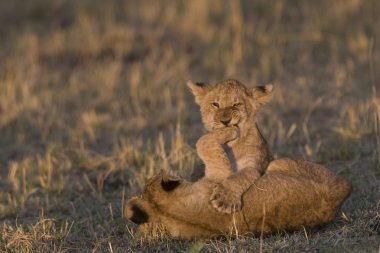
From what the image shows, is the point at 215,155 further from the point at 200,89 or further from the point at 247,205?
the point at 200,89

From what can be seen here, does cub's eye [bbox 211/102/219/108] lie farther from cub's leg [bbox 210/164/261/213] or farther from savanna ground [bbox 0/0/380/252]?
savanna ground [bbox 0/0/380/252]

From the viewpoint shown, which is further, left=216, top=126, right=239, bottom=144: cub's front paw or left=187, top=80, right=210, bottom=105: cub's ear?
left=187, top=80, right=210, bottom=105: cub's ear

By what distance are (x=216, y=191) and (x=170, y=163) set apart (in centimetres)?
230

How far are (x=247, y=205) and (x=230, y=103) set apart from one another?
0.88 metres

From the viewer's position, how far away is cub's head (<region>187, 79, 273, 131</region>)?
5543mm

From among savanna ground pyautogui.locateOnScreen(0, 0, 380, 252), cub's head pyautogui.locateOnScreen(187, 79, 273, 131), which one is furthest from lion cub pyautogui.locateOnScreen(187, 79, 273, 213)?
savanna ground pyautogui.locateOnScreen(0, 0, 380, 252)

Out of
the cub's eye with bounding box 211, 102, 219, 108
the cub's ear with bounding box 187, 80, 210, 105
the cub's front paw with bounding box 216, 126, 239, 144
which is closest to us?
the cub's front paw with bounding box 216, 126, 239, 144

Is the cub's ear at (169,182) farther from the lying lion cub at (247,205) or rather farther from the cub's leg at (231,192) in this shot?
the cub's leg at (231,192)

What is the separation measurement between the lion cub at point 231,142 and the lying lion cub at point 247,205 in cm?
8

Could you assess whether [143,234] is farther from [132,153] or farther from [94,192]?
[132,153]

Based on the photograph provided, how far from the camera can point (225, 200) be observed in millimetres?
4949

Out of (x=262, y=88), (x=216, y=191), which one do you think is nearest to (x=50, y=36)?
(x=262, y=88)

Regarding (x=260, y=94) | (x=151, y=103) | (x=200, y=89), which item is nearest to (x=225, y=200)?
(x=260, y=94)

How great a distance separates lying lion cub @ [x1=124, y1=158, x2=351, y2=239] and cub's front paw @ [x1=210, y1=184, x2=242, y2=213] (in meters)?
0.04
